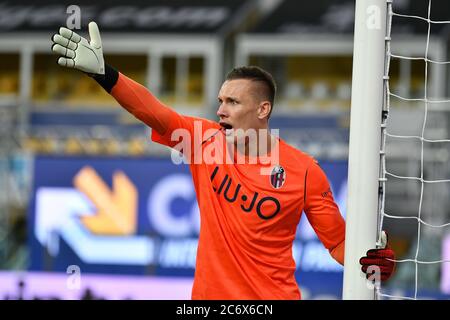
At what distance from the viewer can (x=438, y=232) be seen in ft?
40.4

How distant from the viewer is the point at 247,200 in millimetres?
4602

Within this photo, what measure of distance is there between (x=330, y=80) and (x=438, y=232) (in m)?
6.27

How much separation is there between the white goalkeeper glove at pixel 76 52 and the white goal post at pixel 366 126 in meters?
1.26

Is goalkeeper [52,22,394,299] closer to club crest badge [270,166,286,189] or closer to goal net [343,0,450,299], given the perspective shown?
club crest badge [270,166,286,189]

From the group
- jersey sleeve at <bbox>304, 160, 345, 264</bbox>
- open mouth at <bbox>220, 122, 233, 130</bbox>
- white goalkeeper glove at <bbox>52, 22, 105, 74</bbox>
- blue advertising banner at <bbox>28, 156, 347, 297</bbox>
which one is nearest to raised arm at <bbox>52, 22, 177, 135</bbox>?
white goalkeeper glove at <bbox>52, 22, 105, 74</bbox>

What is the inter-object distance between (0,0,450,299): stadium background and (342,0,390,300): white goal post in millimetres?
4471

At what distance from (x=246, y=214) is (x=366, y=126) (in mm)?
718

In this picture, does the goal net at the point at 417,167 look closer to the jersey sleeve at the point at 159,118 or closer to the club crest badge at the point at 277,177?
the club crest badge at the point at 277,177

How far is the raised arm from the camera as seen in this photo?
13.7ft

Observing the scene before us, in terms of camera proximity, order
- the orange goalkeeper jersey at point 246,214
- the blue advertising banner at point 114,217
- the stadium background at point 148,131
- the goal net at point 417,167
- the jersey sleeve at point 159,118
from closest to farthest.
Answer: the jersey sleeve at point 159,118
the orange goalkeeper jersey at point 246,214
the goal net at point 417,167
the stadium background at point 148,131
the blue advertising banner at point 114,217

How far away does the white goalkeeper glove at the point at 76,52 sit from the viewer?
13.7 feet

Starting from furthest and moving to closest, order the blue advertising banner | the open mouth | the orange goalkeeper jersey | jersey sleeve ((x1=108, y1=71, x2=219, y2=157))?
the blue advertising banner → the open mouth → the orange goalkeeper jersey → jersey sleeve ((x1=108, y1=71, x2=219, y2=157))

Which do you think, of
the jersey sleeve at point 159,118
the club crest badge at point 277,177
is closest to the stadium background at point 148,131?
the jersey sleeve at point 159,118
